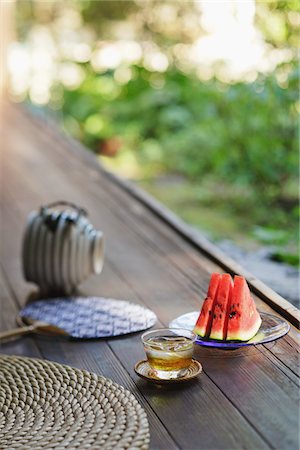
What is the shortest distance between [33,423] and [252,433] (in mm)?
475

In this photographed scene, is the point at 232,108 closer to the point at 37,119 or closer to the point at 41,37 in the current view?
the point at 37,119

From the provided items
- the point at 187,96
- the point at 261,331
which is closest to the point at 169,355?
the point at 261,331

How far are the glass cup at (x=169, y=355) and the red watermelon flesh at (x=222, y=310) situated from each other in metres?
0.13

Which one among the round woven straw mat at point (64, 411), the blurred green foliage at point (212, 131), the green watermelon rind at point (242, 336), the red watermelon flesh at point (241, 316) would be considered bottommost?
the round woven straw mat at point (64, 411)

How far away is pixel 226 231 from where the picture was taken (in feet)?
15.4

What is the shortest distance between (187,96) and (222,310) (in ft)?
16.2

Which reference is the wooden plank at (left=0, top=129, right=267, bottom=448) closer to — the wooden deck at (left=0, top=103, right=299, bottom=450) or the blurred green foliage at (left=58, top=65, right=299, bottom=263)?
the wooden deck at (left=0, top=103, right=299, bottom=450)

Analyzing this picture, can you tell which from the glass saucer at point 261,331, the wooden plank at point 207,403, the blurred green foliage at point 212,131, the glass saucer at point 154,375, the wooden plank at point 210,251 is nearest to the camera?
the wooden plank at point 207,403

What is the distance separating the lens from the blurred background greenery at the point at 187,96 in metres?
4.80

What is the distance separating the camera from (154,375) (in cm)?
195

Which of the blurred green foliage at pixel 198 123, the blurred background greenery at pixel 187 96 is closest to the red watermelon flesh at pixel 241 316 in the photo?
the blurred background greenery at pixel 187 96

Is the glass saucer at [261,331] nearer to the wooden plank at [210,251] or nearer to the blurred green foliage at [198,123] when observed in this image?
the wooden plank at [210,251]

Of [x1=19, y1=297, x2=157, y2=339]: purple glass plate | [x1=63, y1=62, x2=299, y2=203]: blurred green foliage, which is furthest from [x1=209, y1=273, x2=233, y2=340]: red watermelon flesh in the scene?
[x1=63, y1=62, x2=299, y2=203]: blurred green foliage

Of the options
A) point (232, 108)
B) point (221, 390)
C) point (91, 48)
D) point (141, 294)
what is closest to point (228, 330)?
point (221, 390)
